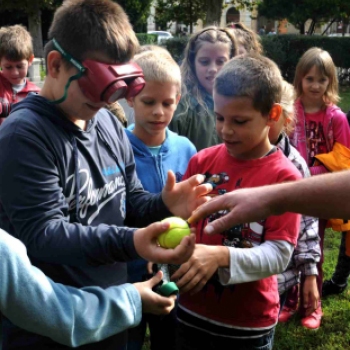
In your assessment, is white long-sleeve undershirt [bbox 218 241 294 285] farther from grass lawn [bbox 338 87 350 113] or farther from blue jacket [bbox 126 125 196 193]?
grass lawn [bbox 338 87 350 113]

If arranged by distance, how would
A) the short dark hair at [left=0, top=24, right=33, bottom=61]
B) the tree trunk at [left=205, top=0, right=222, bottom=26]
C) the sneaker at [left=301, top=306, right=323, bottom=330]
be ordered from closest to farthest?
the sneaker at [left=301, top=306, right=323, bottom=330] → the short dark hair at [left=0, top=24, right=33, bottom=61] → the tree trunk at [left=205, top=0, right=222, bottom=26]

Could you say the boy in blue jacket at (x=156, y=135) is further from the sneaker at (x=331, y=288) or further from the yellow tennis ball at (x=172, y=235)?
the sneaker at (x=331, y=288)

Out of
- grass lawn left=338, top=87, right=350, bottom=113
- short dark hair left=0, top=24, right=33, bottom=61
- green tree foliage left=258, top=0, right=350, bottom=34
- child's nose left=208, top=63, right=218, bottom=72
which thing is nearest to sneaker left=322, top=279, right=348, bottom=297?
child's nose left=208, top=63, right=218, bottom=72

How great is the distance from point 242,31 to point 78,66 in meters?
2.94

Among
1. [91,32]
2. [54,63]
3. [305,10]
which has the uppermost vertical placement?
[305,10]

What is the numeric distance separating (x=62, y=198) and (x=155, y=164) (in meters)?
1.13

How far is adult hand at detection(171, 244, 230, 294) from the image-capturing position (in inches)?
91.6

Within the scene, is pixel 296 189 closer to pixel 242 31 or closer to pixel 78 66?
pixel 78 66

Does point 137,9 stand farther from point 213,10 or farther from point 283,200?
point 283,200

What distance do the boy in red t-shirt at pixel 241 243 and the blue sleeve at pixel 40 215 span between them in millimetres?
499

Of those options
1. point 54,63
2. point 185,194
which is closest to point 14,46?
point 54,63

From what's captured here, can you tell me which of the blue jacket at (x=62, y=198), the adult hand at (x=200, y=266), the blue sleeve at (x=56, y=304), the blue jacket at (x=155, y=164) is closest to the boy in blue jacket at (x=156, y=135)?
the blue jacket at (x=155, y=164)

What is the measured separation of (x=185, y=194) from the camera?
247cm

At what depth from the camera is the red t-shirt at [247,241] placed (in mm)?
2514
